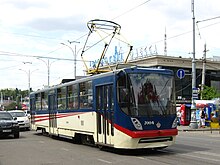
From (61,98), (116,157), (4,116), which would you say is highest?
(61,98)

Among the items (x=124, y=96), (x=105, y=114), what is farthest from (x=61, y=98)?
(x=124, y=96)

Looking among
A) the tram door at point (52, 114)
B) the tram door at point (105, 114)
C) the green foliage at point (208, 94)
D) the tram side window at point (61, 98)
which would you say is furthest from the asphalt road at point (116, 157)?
the green foliage at point (208, 94)

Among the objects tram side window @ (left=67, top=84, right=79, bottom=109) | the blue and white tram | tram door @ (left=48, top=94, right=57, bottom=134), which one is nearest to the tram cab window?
tram door @ (left=48, top=94, right=57, bottom=134)

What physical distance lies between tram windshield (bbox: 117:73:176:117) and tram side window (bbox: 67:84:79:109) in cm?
470

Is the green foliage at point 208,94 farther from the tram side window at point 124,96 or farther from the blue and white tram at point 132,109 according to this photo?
the tram side window at point 124,96

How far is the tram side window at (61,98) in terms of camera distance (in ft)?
64.6

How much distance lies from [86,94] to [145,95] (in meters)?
3.81

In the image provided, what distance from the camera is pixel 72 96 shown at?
59.8ft

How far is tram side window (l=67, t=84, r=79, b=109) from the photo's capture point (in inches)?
694

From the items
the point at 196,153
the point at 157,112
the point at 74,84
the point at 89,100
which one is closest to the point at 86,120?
the point at 89,100

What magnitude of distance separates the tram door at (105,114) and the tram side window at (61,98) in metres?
5.11

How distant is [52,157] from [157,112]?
4.01 meters

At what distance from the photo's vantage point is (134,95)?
42.4ft

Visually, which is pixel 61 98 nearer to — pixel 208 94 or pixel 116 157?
pixel 116 157
